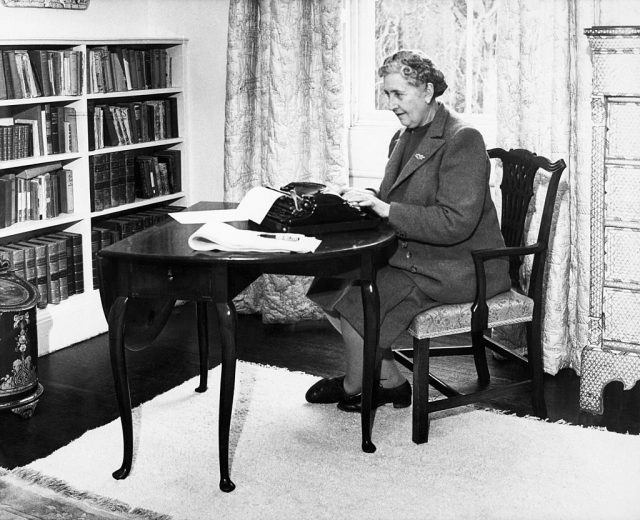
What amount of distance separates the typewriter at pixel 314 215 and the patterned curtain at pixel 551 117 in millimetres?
1279

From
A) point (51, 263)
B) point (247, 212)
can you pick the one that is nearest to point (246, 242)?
point (247, 212)

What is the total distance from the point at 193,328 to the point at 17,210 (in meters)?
1.12

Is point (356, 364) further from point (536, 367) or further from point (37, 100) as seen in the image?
point (37, 100)

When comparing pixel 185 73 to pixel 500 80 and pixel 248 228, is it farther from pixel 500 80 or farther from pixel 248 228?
pixel 248 228

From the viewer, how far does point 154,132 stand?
18.0 ft

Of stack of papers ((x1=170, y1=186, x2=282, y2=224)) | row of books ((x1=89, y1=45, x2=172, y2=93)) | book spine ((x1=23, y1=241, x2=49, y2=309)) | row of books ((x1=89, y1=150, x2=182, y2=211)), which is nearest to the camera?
stack of papers ((x1=170, y1=186, x2=282, y2=224))

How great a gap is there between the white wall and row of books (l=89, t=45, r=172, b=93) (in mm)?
132

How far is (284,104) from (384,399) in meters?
1.88

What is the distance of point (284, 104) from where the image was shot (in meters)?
5.20

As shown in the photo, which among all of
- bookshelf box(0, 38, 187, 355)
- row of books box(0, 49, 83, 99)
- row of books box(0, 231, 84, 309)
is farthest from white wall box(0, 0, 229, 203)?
row of books box(0, 231, 84, 309)

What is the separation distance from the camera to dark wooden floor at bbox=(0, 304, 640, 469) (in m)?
3.88

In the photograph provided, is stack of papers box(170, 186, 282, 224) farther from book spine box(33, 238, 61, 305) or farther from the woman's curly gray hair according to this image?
book spine box(33, 238, 61, 305)

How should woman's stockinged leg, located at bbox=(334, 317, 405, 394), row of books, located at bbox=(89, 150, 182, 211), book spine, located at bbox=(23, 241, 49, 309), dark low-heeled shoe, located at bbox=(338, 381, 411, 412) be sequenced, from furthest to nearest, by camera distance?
1. row of books, located at bbox=(89, 150, 182, 211)
2. book spine, located at bbox=(23, 241, 49, 309)
3. dark low-heeled shoe, located at bbox=(338, 381, 411, 412)
4. woman's stockinged leg, located at bbox=(334, 317, 405, 394)

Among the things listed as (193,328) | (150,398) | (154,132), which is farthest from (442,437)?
(154,132)
